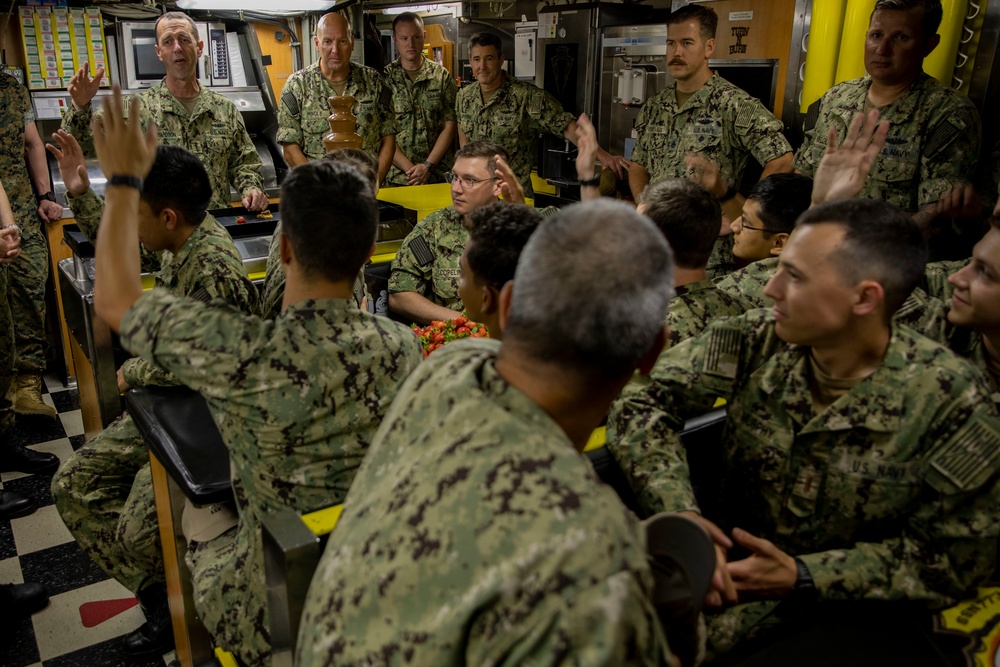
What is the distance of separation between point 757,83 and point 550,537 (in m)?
4.16

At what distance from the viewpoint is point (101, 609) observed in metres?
2.70

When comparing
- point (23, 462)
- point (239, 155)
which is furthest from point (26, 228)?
point (23, 462)

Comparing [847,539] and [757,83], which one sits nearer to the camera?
[847,539]

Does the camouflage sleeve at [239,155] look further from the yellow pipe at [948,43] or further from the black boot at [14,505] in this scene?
the yellow pipe at [948,43]

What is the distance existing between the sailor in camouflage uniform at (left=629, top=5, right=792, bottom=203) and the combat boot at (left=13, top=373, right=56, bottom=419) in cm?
350

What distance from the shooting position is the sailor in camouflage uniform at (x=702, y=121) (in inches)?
149

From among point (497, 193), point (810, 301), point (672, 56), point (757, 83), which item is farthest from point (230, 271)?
point (757, 83)

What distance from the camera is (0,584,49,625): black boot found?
2.51m

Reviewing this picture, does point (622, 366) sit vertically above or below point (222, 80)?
below

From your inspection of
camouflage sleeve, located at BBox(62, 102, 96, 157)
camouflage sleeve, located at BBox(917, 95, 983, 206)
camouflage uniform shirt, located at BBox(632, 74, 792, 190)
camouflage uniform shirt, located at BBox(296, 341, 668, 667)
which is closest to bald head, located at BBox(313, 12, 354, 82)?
camouflage sleeve, located at BBox(62, 102, 96, 157)

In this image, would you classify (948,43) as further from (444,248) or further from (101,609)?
(101,609)

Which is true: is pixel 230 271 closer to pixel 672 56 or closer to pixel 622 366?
pixel 622 366

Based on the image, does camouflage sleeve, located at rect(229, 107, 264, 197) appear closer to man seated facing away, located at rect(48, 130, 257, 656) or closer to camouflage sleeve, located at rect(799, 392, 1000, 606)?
man seated facing away, located at rect(48, 130, 257, 656)

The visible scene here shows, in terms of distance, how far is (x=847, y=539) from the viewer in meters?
1.61
